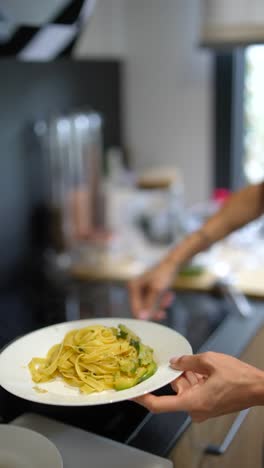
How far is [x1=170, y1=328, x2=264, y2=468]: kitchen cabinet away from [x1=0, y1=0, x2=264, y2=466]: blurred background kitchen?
0.34 m

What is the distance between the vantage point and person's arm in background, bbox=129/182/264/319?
3.98 ft

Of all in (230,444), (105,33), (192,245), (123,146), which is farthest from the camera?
(123,146)

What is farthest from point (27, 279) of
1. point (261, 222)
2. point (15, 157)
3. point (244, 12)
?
point (244, 12)

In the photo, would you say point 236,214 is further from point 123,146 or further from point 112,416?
point 123,146

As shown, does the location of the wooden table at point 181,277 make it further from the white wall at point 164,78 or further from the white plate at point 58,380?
the white plate at point 58,380

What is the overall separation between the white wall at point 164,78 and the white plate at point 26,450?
1.50m

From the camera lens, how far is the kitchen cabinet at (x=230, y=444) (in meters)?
0.76

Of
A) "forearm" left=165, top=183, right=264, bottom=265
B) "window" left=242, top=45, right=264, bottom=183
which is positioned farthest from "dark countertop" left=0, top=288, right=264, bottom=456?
"window" left=242, top=45, right=264, bottom=183

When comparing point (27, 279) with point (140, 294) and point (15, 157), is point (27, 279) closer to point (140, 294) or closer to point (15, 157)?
point (15, 157)

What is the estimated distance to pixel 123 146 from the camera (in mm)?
2227

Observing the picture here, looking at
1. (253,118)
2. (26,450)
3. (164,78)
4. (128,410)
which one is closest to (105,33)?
(164,78)

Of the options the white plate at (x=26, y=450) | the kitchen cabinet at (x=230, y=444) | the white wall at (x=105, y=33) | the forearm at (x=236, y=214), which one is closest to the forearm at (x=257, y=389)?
the kitchen cabinet at (x=230, y=444)

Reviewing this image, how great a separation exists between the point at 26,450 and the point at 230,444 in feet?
0.92

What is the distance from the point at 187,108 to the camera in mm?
2102
